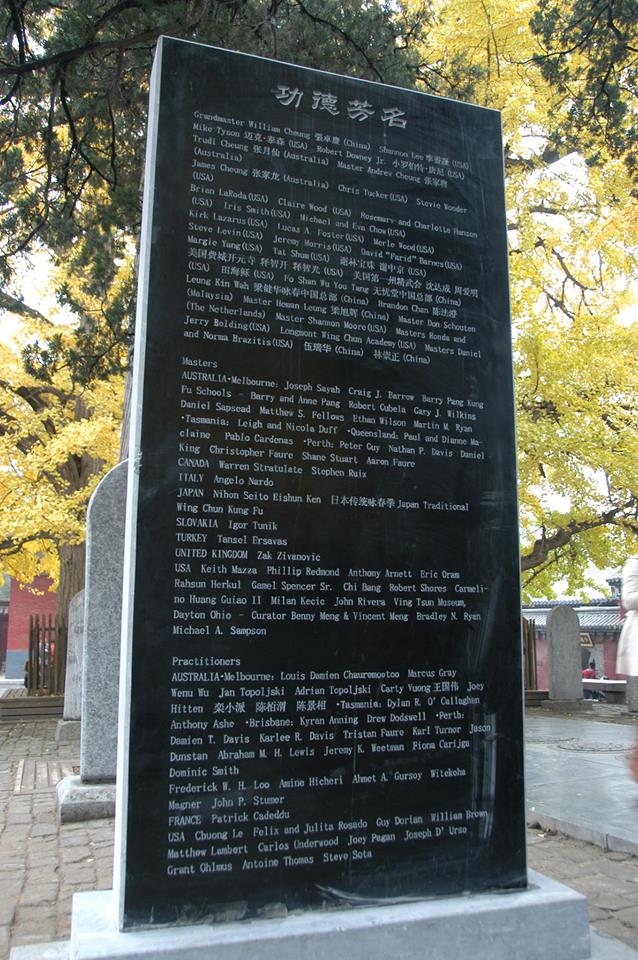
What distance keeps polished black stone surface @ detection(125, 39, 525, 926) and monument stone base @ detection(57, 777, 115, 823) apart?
13.0 ft

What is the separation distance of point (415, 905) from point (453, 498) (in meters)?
1.65

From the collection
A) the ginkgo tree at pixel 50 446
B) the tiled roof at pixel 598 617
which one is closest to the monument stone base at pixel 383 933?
the ginkgo tree at pixel 50 446

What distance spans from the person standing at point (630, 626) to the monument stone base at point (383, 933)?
6.64ft

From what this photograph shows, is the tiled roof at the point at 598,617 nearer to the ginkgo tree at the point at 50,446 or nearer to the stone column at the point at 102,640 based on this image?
the ginkgo tree at the point at 50,446

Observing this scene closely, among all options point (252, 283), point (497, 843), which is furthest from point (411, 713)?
point (252, 283)

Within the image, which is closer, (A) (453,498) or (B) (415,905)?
(B) (415,905)

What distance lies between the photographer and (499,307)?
3.81 metres

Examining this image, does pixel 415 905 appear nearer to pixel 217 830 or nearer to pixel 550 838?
pixel 217 830

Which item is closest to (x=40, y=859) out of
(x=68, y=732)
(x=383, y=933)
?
(x=383, y=933)

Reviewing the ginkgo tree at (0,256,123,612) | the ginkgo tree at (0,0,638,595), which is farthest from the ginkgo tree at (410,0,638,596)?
the ginkgo tree at (0,256,123,612)

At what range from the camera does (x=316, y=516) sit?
3271 mm

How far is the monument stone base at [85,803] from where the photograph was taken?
628cm

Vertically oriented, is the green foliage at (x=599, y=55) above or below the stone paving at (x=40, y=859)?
above

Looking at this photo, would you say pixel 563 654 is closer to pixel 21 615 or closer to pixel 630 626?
pixel 630 626
